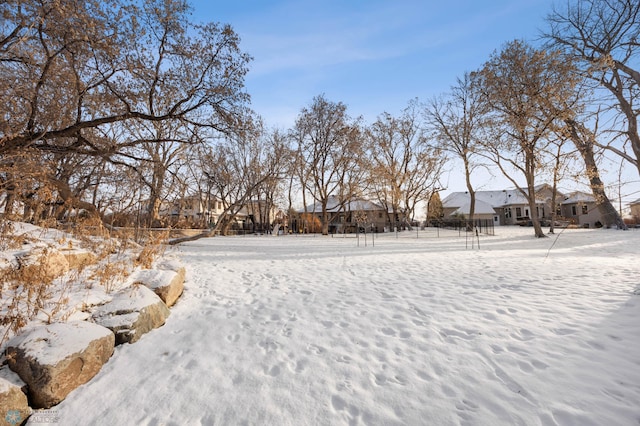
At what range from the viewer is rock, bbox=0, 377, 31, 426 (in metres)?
2.22

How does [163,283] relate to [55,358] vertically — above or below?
above

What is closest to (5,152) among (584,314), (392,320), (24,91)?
(24,91)

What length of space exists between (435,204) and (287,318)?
124 ft

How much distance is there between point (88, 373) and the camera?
2846 millimetres

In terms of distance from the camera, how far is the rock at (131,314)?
355cm

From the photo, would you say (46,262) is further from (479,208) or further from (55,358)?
(479,208)

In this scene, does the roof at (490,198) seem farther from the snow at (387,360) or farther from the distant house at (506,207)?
the snow at (387,360)

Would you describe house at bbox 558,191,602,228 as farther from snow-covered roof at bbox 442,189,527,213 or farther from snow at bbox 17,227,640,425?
snow at bbox 17,227,640,425

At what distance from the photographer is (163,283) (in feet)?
16.0

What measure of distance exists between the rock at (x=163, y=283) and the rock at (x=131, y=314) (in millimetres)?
334

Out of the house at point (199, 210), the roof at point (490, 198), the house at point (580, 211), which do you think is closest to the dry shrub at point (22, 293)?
the house at point (199, 210)

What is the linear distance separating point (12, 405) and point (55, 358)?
1.29 feet

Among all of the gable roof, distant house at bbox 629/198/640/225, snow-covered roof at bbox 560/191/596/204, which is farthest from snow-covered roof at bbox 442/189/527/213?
distant house at bbox 629/198/640/225

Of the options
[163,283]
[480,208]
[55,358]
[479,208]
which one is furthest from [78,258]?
[480,208]
